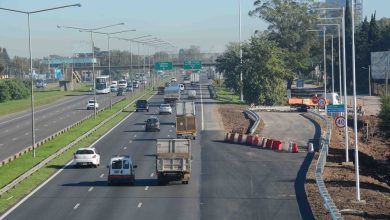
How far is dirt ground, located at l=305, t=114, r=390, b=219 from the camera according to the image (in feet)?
113

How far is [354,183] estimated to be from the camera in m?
44.0

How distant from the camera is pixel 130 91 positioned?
621 feet

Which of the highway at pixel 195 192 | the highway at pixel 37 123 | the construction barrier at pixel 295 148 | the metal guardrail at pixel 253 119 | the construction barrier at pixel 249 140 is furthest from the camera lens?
the metal guardrail at pixel 253 119

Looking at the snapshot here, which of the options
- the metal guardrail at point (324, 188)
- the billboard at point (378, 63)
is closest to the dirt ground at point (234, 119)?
the metal guardrail at point (324, 188)

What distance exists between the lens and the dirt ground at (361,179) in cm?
3478

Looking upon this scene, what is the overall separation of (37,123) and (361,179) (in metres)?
58.3

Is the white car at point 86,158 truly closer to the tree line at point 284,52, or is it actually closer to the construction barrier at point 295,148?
the construction barrier at point 295,148

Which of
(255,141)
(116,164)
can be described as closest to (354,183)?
(116,164)

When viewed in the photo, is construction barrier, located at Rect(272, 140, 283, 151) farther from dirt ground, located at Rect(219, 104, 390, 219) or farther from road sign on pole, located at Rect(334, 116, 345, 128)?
road sign on pole, located at Rect(334, 116, 345, 128)

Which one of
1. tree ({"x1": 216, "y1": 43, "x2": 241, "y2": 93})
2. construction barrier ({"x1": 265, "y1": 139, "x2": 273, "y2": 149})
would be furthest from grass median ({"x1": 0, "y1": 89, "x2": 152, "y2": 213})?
tree ({"x1": 216, "y1": 43, "x2": 241, "y2": 93})

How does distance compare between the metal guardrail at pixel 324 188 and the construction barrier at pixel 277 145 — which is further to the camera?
the construction barrier at pixel 277 145

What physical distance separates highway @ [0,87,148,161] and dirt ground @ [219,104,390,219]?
19594 mm

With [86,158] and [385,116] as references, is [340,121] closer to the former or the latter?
[385,116]

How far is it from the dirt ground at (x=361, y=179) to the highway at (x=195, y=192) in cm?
108
